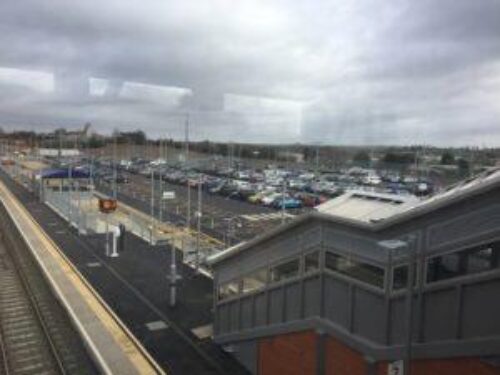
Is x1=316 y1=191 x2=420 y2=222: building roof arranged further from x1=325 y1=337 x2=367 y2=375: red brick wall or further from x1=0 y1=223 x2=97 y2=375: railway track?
x1=0 y1=223 x2=97 y2=375: railway track

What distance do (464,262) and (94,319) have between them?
11391 mm

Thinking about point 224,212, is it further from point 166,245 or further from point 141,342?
point 141,342

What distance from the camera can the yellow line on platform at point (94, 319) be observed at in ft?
39.3

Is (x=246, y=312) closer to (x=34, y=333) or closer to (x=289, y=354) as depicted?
(x=289, y=354)

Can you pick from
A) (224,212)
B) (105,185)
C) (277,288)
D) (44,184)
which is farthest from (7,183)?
(277,288)

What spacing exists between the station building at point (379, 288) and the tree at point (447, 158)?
4622 mm

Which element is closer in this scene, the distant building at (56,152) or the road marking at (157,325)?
the road marking at (157,325)

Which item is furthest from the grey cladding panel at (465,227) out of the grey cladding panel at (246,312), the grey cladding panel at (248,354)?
the grey cladding panel at (248,354)

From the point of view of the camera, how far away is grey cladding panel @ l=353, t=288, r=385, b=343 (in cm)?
759

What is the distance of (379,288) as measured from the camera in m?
7.62

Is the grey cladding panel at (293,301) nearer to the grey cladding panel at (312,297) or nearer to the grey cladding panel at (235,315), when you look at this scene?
the grey cladding panel at (312,297)

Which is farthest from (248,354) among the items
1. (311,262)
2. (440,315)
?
(440,315)

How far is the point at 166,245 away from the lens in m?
26.2

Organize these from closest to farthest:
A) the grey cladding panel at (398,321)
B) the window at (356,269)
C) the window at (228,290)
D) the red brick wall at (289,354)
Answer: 1. the grey cladding panel at (398,321)
2. the window at (356,269)
3. the red brick wall at (289,354)
4. the window at (228,290)
